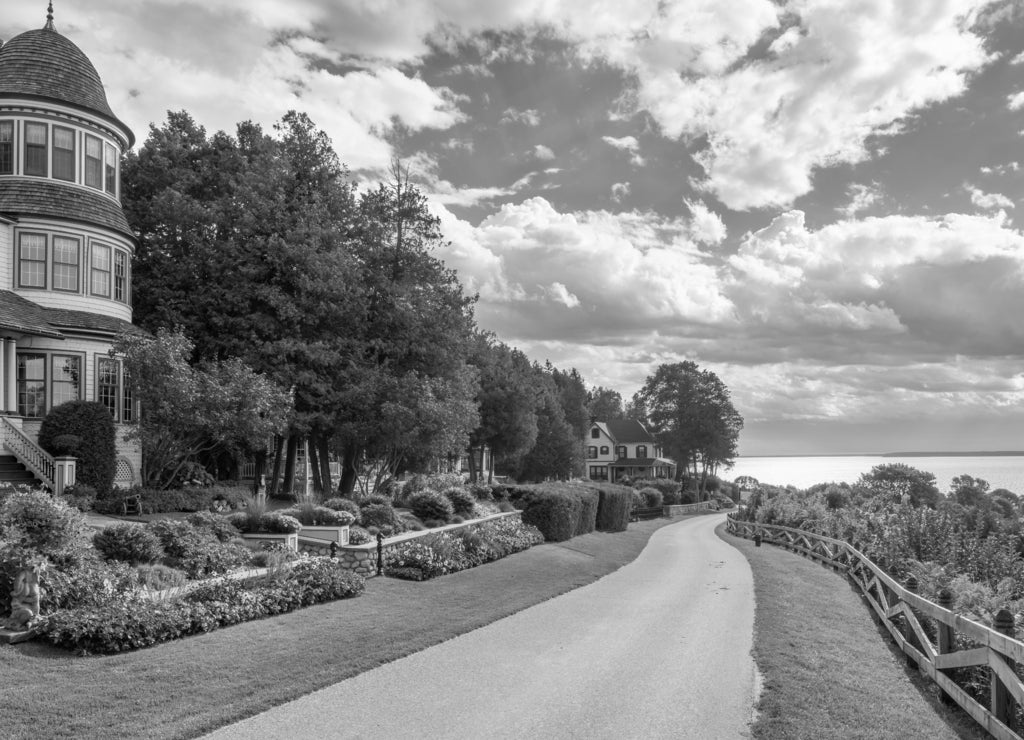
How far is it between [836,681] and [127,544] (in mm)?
11524

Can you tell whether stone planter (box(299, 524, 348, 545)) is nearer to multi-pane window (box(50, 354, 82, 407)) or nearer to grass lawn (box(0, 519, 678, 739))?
grass lawn (box(0, 519, 678, 739))

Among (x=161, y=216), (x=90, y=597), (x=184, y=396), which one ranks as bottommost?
(x=90, y=597)

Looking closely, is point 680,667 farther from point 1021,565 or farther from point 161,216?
point 161,216

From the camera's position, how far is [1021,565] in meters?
16.5

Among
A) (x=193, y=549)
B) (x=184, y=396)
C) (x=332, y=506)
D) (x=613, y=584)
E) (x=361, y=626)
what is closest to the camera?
(x=361, y=626)

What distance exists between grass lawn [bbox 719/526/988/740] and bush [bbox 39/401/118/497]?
61.3ft

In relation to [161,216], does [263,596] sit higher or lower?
lower

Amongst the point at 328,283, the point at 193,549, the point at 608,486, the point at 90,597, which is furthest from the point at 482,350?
the point at 90,597

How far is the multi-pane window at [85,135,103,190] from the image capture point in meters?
27.1

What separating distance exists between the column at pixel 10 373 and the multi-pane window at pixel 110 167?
744 centimetres

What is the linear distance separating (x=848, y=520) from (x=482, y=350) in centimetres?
2831

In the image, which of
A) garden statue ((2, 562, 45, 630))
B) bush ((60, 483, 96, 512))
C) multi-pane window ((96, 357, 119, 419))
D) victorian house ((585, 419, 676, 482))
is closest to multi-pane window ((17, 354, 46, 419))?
multi-pane window ((96, 357, 119, 419))

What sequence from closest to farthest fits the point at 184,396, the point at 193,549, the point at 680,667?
the point at 680,667 → the point at 193,549 → the point at 184,396

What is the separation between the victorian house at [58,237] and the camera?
24688mm
